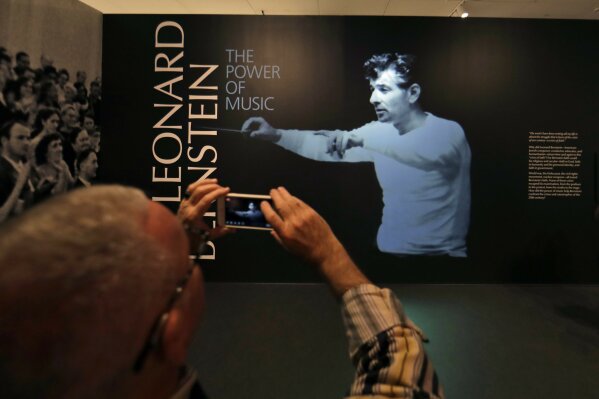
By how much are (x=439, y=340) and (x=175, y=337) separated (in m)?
2.93

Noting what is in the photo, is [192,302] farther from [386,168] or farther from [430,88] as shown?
[430,88]

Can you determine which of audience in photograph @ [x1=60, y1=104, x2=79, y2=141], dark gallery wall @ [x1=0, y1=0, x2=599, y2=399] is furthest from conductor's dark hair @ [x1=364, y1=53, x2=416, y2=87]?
audience in photograph @ [x1=60, y1=104, x2=79, y2=141]

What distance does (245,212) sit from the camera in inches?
66.6

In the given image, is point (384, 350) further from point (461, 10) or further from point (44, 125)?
point (461, 10)

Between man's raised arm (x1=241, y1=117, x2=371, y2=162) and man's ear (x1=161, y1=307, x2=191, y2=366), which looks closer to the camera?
man's ear (x1=161, y1=307, x2=191, y2=366)

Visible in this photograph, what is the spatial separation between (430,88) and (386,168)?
992mm

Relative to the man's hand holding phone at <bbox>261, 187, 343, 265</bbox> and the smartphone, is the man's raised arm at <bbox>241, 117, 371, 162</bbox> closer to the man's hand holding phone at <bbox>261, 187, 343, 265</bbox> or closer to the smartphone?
the smartphone

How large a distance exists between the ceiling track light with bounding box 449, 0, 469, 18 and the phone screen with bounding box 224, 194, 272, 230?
3.77 meters

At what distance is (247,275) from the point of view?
4398 mm

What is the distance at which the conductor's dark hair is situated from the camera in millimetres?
4270

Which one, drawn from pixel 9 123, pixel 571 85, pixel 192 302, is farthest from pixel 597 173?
pixel 9 123

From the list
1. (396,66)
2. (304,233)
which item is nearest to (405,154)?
(396,66)

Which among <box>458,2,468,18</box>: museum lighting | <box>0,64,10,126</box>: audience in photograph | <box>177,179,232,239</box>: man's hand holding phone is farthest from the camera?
<box>458,2,468,18</box>: museum lighting

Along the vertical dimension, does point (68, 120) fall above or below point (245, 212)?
above
